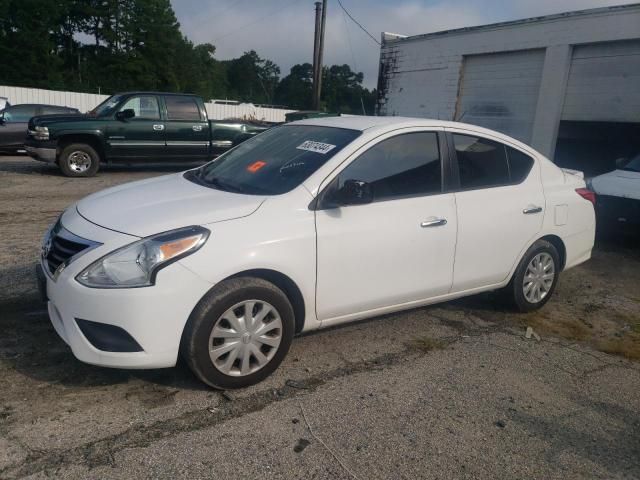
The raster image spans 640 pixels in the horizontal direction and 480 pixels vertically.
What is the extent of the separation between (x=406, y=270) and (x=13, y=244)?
15.1 feet

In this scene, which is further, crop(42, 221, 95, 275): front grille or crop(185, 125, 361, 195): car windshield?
crop(185, 125, 361, 195): car windshield

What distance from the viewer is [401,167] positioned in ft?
13.2

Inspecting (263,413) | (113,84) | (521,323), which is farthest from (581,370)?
(113,84)

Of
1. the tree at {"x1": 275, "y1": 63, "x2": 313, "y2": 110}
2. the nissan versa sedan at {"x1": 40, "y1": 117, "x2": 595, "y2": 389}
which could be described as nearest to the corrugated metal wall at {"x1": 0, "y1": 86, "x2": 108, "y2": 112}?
the nissan versa sedan at {"x1": 40, "y1": 117, "x2": 595, "y2": 389}

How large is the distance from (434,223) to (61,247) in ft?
8.08

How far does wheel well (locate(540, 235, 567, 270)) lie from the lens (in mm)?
4906

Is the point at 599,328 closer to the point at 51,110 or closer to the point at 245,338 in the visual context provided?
the point at 245,338

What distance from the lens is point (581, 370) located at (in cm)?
396

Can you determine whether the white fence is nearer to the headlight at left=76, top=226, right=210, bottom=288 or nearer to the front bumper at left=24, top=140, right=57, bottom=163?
the front bumper at left=24, top=140, right=57, bottom=163

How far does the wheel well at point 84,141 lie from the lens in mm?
11406

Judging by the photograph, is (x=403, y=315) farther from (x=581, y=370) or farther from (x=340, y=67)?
(x=340, y=67)

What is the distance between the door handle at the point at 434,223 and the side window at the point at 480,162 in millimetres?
392

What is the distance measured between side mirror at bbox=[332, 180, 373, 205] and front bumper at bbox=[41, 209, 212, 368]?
105 centimetres

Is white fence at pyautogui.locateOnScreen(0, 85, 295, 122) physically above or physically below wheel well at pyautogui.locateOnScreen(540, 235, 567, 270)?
above
